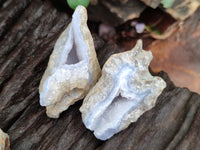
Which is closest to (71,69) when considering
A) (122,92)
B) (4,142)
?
(122,92)

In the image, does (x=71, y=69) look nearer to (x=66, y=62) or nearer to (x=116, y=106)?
(x=66, y=62)

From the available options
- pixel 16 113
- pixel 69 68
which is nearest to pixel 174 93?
pixel 69 68

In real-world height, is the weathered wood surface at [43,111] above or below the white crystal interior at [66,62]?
below

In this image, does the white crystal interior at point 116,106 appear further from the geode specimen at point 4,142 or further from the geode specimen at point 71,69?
the geode specimen at point 4,142

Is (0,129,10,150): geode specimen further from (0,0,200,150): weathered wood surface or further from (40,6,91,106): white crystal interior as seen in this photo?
(40,6,91,106): white crystal interior

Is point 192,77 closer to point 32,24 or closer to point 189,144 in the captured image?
point 189,144

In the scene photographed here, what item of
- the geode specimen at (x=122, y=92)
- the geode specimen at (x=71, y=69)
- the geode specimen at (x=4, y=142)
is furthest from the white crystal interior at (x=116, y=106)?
the geode specimen at (x=4, y=142)

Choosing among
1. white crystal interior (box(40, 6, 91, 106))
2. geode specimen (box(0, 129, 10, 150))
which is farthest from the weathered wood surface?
white crystal interior (box(40, 6, 91, 106))
